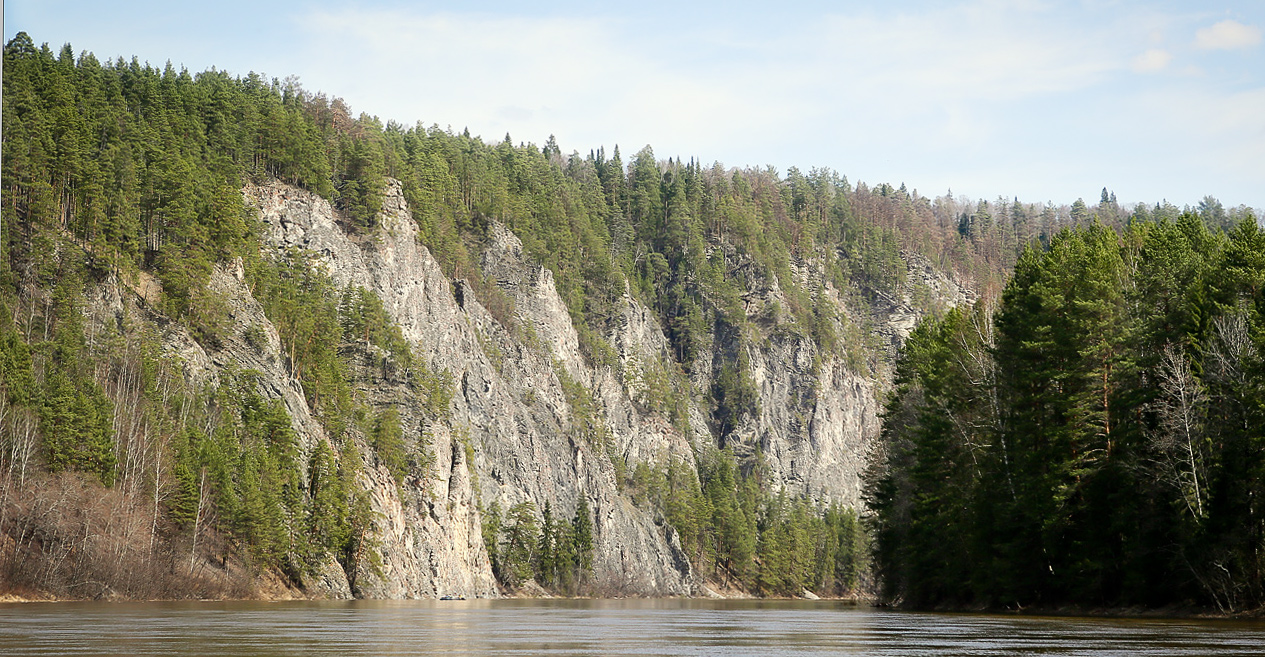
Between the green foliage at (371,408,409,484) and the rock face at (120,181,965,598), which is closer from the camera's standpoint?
the rock face at (120,181,965,598)

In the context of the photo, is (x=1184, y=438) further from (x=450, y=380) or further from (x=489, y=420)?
(x=489, y=420)

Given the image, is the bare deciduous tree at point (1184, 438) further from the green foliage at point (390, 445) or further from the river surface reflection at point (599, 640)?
the green foliage at point (390, 445)

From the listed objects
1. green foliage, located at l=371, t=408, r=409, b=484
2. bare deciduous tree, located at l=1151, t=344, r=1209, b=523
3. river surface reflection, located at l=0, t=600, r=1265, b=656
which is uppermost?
green foliage, located at l=371, t=408, r=409, b=484

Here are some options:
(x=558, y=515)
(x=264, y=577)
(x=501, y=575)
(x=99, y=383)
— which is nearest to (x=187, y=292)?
(x=99, y=383)

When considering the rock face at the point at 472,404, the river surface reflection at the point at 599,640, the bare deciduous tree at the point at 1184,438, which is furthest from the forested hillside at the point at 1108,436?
the rock face at the point at 472,404

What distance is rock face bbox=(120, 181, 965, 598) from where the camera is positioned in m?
104

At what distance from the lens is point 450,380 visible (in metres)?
130

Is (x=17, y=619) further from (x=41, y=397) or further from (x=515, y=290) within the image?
(x=515, y=290)

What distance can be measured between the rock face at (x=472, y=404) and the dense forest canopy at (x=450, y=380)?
233 centimetres

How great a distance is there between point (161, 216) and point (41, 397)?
3617 cm

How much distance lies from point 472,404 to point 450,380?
19.5 feet

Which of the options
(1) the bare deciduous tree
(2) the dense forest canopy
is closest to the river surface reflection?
(1) the bare deciduous tree

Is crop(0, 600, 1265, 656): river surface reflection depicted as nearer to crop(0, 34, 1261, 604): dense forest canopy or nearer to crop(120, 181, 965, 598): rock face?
crop(0, 34, 1261, 604): dense forest canopy

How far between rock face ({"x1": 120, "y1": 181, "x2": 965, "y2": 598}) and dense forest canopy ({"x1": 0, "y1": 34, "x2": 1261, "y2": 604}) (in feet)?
7.65
